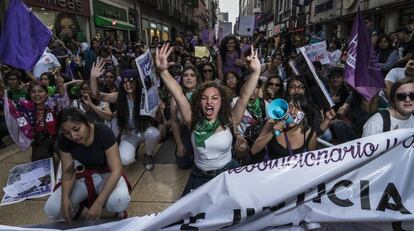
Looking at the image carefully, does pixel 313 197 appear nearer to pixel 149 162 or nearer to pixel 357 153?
pixel 357 153

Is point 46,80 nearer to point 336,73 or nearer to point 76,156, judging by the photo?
point 76,156

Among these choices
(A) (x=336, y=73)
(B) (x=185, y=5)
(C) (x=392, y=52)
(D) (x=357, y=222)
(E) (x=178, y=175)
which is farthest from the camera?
(B) (x=185, y=5)

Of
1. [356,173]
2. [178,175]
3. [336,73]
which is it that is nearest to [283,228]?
[356,173]

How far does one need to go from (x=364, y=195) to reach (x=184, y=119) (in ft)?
5.45

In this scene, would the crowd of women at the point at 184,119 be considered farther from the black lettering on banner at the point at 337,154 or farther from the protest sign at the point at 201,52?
the protest sign at the point at 201,52

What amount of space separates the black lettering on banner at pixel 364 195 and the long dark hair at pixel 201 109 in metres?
1.23

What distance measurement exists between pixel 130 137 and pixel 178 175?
0.88 metres

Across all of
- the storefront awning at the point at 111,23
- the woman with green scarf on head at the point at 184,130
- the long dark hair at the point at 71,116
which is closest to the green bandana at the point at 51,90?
the woman with green scarf on head at the point at 184,130

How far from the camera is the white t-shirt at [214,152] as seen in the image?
2.79m

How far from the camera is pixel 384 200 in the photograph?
6.68 feet

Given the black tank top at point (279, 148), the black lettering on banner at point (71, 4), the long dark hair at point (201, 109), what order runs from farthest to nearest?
the black lettering on banner at point (71, 4)
the long dark hair at point (201, 109)
the black tank top at point (279, 148)

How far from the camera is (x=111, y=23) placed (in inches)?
794

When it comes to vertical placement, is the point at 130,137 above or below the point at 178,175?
above

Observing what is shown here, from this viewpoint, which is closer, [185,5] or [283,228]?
[283,228]
